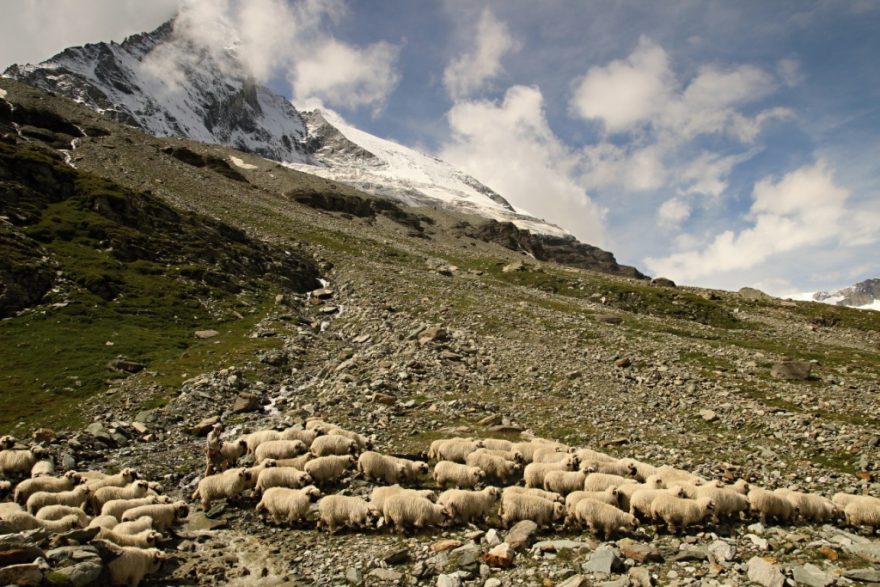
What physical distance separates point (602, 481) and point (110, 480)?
1638cm

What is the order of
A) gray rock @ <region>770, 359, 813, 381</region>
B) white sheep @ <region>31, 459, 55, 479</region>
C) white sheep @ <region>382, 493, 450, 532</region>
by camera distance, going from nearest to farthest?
white sheep @ <region>382, 493, 450, 532</region>
white sheep @ <region>31, 459, 55, 479</region>
gray rock @ <region>770, 359, 813, 381</region>

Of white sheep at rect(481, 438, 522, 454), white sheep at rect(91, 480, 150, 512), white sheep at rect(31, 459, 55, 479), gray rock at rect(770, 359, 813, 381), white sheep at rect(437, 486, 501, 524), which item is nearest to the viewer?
white sheep at rect(437, 486, 501, 524)

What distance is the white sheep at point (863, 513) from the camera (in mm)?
13745

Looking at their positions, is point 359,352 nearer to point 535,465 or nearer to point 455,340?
point 455,340

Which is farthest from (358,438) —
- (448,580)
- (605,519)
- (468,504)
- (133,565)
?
(605,519)

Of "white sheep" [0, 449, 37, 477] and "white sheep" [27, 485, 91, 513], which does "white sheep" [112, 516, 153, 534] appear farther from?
"white sheep" [0, 449, 37, 477]

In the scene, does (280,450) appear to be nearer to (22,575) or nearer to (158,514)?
(158,514)

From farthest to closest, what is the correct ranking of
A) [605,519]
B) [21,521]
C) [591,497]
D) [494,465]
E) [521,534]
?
Result: [494,465] → [591,497] → [605,519] → [521,534] → [21,521]

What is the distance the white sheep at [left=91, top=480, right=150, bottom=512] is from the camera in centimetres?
1614

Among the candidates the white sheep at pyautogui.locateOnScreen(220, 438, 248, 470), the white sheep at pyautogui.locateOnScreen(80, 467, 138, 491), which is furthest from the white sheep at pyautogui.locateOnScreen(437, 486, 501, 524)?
the white sheep at pyautogui.locateOnScreen(80, 467, 138, 491)

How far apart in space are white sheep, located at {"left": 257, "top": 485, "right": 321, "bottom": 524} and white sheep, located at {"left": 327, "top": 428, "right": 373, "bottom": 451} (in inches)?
154

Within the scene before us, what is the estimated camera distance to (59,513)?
575 inches

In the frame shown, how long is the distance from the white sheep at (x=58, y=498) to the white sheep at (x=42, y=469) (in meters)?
2.09

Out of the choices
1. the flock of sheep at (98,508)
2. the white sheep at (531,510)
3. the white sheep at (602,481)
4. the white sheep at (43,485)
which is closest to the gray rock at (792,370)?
the white sheep at (602,481)
